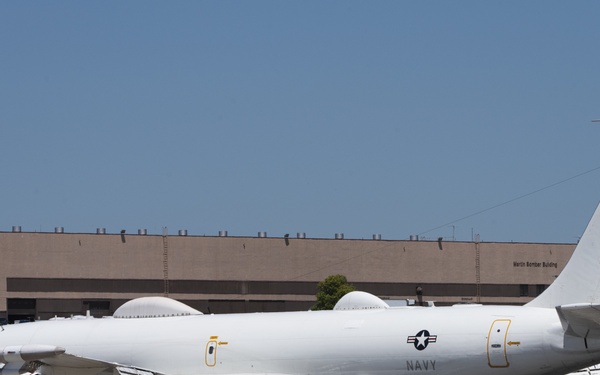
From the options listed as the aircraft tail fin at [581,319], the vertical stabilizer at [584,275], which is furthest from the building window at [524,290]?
the aircraft tail fin at [581,319]

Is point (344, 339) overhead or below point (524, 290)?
below

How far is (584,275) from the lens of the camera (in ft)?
106

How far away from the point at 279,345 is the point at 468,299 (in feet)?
266

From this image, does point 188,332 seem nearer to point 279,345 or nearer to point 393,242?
point 279,345

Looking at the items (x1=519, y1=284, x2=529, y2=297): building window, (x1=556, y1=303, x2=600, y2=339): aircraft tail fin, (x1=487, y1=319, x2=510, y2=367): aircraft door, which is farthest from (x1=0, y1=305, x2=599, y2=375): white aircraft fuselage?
(x1=519, y1=284, x2=529, y2=297): building window

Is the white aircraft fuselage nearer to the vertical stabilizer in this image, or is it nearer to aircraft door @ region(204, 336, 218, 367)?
aircraft door @ region(204, 336, 218, 367)

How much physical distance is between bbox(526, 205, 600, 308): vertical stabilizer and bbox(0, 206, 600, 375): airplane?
27mm

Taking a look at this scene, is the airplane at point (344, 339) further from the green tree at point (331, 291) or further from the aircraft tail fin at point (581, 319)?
the green tree at point (331, 291)

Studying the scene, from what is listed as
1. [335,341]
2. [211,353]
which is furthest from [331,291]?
[335,341]

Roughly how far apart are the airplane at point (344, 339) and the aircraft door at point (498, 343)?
0.03 m

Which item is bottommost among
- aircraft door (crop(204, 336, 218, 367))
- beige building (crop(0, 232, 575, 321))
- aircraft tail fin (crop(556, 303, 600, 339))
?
aircraft door (crop(204, 336, 218, 367))

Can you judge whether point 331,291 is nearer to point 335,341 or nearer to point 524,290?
point 524,290

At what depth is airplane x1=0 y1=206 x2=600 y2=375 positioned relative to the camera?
3212cm

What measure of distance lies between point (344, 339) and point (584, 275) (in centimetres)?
759
